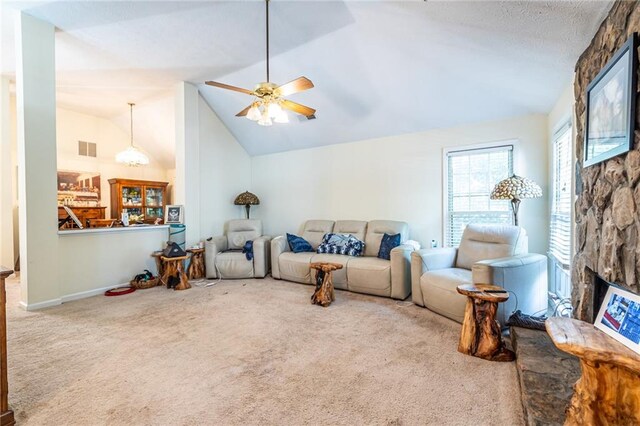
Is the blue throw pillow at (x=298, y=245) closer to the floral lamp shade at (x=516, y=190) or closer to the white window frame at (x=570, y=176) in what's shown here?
the floral lamp shade at (x=516, y=190)

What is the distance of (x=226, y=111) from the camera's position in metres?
5.19

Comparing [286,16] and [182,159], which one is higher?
[286,16]

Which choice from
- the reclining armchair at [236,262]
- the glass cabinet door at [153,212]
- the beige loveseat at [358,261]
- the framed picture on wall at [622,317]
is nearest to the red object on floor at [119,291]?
the reclining armchair at [236,262]

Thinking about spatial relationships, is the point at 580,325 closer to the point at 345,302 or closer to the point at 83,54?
the point at 345,302

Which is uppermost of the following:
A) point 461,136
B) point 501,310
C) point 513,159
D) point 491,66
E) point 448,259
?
point 491,66

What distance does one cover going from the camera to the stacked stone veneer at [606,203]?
4.51 feet

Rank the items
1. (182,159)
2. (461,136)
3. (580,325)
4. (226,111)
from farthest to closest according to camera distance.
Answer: (226,111) < (182,159) < (461,136) < (580,325)

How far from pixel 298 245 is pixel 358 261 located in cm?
119

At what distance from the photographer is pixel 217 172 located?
210 inches

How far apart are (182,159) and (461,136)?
168 inches

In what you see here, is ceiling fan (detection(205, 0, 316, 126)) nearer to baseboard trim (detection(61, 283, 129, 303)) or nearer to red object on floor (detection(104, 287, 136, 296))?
red object on floor (detection(104, 287, 136, 296))

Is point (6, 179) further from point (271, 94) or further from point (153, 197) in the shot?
point (271, 94)

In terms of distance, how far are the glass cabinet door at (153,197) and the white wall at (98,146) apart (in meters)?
0.42

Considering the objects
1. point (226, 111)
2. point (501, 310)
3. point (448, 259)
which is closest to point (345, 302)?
point (448, 259)
